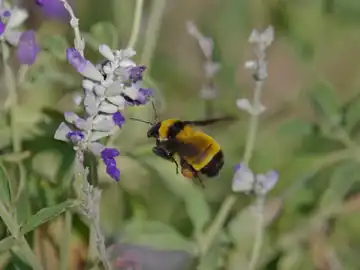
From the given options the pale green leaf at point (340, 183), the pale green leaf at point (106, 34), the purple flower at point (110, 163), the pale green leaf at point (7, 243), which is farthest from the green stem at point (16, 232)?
the pale green leaf at point (340, 183)

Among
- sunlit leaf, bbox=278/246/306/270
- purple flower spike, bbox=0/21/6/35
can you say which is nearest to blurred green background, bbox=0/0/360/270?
sunlit leaf, bbox=278/246/306/270

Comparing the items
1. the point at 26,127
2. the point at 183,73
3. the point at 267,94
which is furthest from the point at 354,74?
the point at 26,127

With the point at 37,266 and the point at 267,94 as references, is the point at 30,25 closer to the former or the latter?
the point at 267,94

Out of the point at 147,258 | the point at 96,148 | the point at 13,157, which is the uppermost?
the point at 96,148

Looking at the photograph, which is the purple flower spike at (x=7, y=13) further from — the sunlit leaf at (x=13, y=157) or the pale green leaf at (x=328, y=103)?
the pale green leaf at (x=328, y=103)

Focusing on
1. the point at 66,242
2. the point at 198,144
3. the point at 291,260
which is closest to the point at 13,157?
the point at 66,242

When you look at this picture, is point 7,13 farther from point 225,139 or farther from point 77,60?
point 225,139

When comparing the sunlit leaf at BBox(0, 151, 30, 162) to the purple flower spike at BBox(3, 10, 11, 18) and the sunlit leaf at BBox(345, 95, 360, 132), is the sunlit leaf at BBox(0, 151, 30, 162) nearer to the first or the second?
the purple flower spike at BBox(3, 10, 11, 18)
